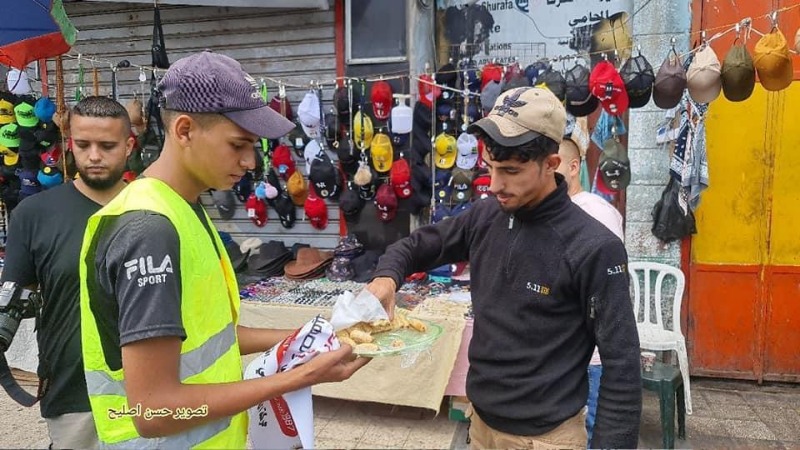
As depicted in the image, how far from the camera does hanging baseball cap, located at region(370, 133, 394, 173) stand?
18.1 feet

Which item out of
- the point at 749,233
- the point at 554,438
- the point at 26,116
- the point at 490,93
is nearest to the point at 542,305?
the point at 554,438

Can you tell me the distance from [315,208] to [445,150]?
147 centimetres

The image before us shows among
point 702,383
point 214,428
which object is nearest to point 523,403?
point 214,428

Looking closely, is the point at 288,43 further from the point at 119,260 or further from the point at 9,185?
the point at 119,260

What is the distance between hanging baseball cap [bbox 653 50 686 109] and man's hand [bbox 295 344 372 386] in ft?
12.3

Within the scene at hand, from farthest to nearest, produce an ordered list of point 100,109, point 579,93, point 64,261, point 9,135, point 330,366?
point 9,135, point 579,93, point 100,109, point 64,261, point 330,366

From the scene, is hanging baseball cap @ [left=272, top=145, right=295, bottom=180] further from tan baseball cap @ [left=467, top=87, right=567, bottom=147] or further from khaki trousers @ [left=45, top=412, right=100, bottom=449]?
tan baseball cap @ [left=467, top=87, right=567, bottom=147]

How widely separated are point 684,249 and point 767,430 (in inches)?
61.6

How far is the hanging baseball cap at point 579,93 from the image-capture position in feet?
15.3

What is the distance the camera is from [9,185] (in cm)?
695

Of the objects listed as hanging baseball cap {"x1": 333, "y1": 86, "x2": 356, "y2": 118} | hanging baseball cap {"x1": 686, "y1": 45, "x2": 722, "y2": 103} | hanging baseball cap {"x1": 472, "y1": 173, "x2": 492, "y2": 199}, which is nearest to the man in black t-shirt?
hanging baseball cap {"x1": 333, "y1": 86, "x2": 356, "y2": 118}

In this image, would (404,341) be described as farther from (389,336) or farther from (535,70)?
(535,70)

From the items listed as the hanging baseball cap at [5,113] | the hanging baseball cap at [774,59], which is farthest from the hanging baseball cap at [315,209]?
the hanging baseball cap at [774,59]

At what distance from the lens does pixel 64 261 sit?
8.77ft
